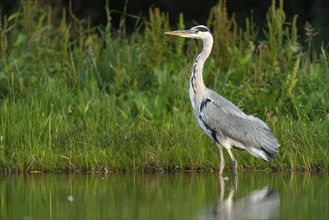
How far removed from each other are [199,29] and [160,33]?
155cm

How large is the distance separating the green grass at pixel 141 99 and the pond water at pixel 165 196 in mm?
274

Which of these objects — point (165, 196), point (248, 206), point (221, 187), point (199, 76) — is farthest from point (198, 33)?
point (248, 206)

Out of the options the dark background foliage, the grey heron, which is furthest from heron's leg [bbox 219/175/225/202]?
the dark background foliage

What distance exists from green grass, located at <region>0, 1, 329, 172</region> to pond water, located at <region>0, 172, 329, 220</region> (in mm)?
274

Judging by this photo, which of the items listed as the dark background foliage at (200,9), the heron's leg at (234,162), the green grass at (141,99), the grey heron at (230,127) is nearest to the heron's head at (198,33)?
the grey heron at (230,127)

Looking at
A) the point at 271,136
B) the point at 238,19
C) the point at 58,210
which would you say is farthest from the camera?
the point at 238,19

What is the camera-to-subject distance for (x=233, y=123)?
445 inches

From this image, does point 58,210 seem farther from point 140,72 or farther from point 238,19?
point 238,19

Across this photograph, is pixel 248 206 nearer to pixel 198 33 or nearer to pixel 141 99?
pixel 198 33

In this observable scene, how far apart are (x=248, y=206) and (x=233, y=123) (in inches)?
84.5

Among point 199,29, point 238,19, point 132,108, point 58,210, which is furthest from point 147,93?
point 238,19

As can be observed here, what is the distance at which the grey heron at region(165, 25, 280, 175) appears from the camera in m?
11.0

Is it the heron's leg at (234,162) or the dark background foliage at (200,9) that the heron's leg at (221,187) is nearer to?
the heron's leg at (234,162)

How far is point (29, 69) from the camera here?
1341cm
